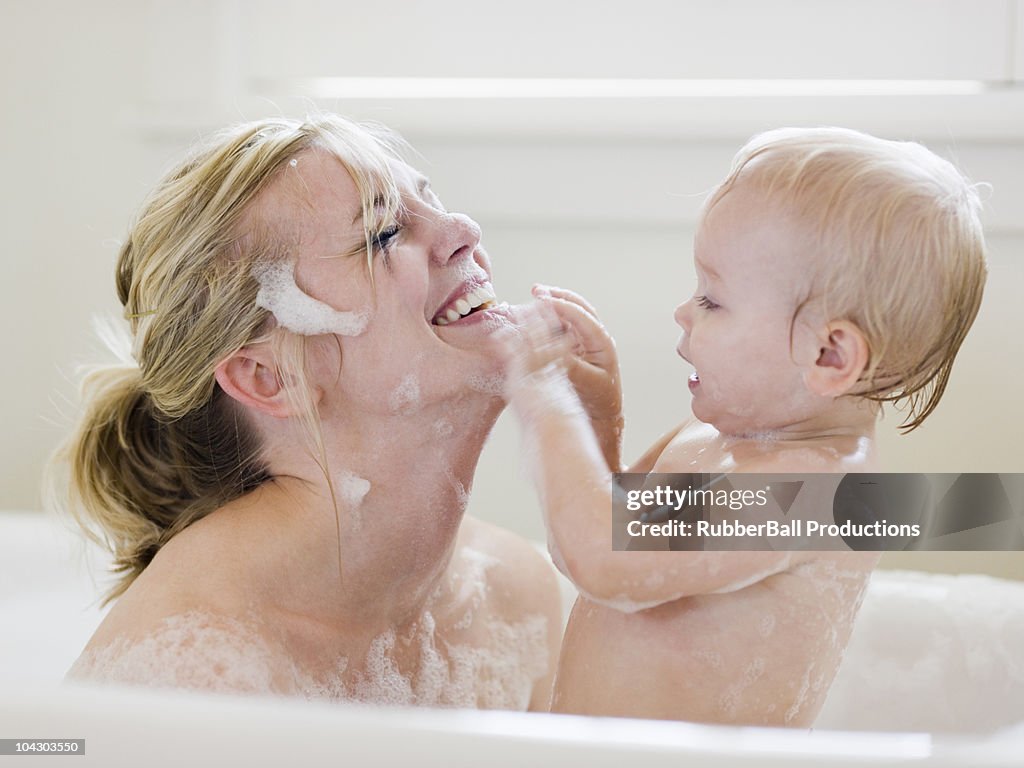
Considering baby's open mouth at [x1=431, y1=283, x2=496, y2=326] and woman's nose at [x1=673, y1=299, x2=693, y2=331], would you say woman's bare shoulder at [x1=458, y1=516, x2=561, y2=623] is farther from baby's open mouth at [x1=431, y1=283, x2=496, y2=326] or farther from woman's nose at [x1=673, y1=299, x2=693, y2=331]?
woman's nose at [x1=673, y1=299, x2=693, y2=331]

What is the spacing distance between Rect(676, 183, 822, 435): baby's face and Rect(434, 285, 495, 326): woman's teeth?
0.21m

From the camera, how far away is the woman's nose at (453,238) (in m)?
1.04

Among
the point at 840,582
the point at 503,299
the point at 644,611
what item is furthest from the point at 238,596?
the point at 503,299

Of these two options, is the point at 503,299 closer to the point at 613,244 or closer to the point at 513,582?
the point at 613,244

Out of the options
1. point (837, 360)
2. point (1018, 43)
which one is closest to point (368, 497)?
point (837, 360)

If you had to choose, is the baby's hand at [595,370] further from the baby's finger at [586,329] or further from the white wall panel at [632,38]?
the white wall panel at [632,38]

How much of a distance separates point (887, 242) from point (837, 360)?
0.10m

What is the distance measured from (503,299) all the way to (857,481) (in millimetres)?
832

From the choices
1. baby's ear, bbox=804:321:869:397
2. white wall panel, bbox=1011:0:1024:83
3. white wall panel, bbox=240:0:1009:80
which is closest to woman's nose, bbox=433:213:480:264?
baby's ear, bbox=804:321:869:397

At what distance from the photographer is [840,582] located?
35.7 inches

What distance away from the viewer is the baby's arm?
0.86 m

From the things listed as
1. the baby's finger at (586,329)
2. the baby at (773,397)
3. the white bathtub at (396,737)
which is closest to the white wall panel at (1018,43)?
the baby at (773,397)

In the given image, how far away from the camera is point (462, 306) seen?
1043mm

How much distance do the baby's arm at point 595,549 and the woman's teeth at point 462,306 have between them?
6.1 inches
